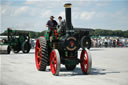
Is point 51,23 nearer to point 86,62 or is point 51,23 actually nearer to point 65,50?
point 65,50

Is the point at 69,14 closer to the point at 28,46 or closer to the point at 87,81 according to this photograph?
the point at 87,81

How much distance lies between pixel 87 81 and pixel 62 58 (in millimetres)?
1944

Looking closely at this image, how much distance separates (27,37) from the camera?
85.1 feet

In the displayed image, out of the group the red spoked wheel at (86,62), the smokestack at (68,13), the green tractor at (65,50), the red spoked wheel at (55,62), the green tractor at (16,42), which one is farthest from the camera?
the green tractor at (16,42)

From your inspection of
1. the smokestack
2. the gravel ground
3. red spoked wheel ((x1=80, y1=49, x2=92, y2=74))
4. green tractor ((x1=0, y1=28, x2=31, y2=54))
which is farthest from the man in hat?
green tractor ((x1=0, y1=28, x2=31, y2=54))

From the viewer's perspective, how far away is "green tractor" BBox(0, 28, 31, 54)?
2354 centimetres

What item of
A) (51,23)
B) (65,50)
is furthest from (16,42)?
(65,50)

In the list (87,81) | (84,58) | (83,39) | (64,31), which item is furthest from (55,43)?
(83,39)

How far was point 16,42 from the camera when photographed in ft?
81.5

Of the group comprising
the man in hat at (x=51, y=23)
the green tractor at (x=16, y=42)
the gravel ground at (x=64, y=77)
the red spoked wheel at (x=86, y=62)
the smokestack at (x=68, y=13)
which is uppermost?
the smokestack at (x=68, y=13)

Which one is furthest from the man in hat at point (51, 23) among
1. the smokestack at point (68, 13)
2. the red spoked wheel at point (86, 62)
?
the red spoked wheel at point (86, 62)

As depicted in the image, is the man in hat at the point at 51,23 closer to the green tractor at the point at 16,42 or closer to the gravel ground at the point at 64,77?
the gravel ground at the point at 64,77

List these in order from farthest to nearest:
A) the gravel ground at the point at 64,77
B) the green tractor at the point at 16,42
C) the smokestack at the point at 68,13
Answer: the green tractor at the point at 16,42
the smokestack at the point at 68,13
the gravel ground at the point at 64,77

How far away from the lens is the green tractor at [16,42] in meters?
23.5
